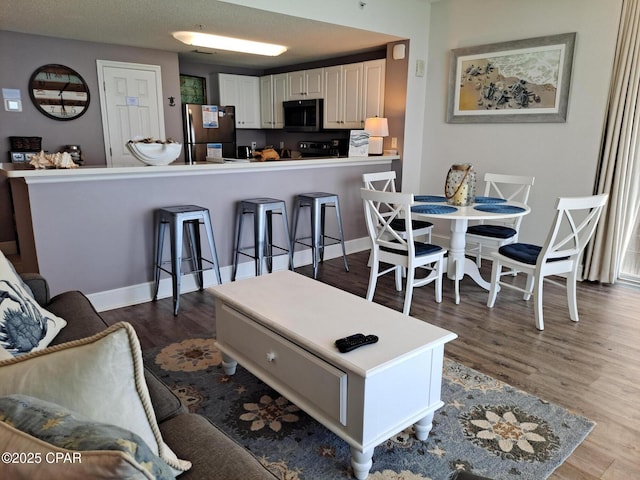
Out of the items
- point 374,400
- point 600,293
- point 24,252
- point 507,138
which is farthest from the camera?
point 507,138

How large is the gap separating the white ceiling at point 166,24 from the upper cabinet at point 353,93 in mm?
253

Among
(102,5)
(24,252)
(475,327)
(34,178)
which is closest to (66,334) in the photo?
(34,178)

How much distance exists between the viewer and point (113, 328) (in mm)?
953

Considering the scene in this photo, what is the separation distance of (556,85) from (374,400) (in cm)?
368

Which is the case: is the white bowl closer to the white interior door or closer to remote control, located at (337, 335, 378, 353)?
the white interior door

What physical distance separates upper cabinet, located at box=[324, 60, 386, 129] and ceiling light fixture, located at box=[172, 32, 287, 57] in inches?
53.0

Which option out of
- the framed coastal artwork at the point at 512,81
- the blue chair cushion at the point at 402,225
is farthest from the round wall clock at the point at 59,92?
the framed coastal artwork at the point at 512,81

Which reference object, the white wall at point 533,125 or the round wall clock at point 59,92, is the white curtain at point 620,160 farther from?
the round wall clock at point 59,92

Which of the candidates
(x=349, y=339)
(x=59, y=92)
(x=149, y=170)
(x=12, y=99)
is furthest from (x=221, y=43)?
(x=349, y=339)

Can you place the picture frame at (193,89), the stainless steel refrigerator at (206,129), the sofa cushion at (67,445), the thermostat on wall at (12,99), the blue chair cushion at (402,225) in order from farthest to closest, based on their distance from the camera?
the picture frame at (193,89), the stainless steel refrigerator at (206,129), the thermostat on wall at (12,99), the blue chair cushion at (402,225), the sofa cushion at (67,445)

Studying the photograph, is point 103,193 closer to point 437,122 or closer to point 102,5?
point 102,5

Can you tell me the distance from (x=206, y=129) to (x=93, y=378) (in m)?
5.75

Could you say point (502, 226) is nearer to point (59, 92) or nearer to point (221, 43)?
point (221, 43)

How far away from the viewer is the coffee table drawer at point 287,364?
175 cm
